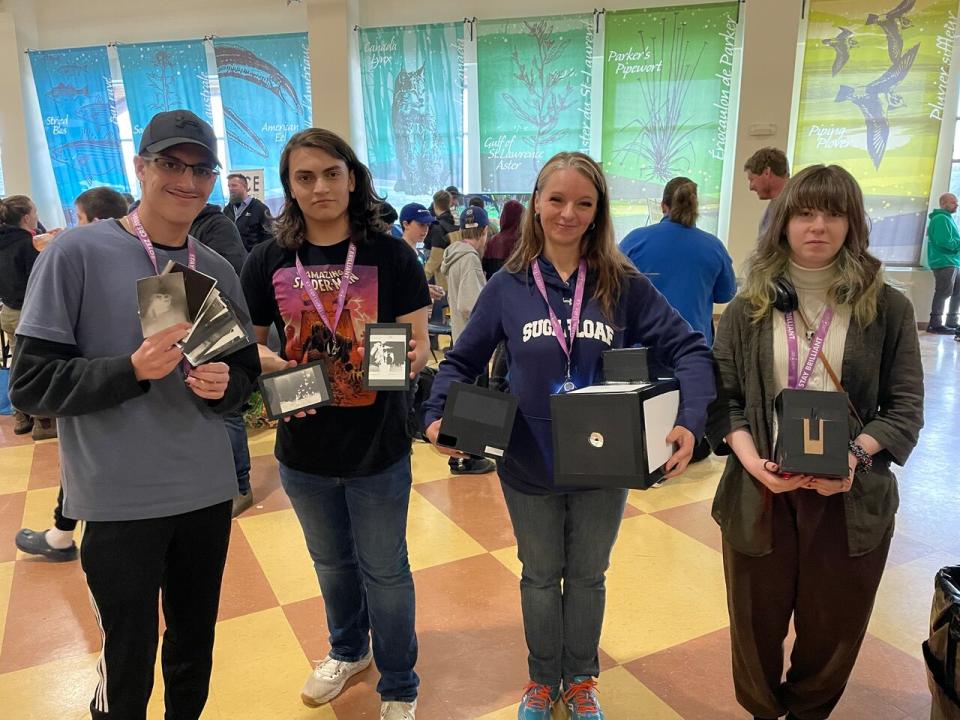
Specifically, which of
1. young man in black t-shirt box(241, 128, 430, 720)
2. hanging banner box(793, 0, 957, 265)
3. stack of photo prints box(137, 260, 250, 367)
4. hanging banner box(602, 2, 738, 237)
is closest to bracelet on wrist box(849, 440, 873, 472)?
young man in black t-shirt box(241, 128, 430, 720)

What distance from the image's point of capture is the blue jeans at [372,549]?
166 centimetres

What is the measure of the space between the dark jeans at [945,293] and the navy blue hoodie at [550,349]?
26.3ft

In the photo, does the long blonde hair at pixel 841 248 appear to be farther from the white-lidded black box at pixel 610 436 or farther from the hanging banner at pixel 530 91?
the hanging banner at pixel 530 91

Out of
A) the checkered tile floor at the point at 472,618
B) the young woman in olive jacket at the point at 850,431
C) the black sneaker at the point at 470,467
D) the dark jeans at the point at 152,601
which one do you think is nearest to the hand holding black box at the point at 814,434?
the young woman in olive jacket at the point at 850,431

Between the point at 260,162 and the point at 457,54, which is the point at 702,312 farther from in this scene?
the point at 260,162

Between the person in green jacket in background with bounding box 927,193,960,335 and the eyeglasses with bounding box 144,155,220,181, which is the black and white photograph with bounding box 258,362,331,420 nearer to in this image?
the eyeglasses with bounding box 144,155,220,181

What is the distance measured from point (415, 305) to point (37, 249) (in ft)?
13.0

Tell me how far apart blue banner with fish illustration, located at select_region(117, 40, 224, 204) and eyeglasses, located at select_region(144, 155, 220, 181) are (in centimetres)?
855

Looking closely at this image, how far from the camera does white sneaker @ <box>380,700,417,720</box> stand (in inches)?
69.2

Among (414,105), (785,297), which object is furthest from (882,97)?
(785,297)

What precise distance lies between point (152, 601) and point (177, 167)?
90 centimetres

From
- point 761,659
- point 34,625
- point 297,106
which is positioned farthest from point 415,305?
point 297,106

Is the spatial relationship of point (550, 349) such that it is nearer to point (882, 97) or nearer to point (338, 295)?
point (338, 295)

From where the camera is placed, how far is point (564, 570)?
65.8 inches
